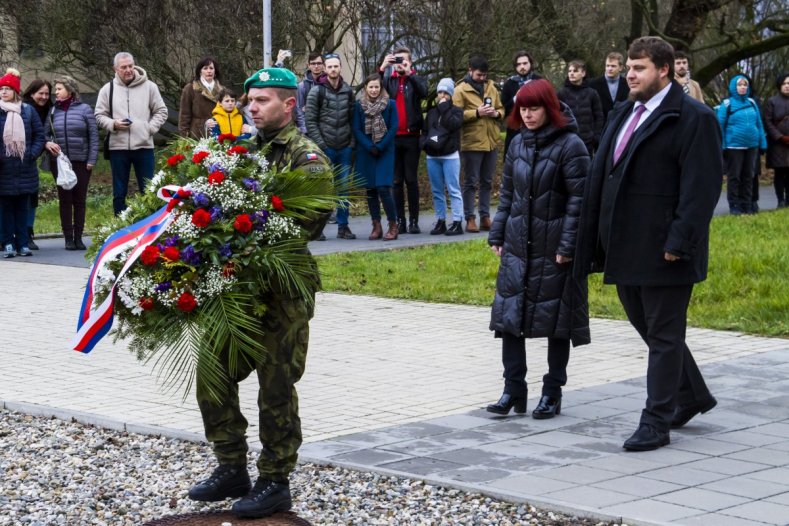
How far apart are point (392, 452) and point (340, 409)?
1173 mm

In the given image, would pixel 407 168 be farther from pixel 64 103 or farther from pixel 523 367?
pixel 523 367

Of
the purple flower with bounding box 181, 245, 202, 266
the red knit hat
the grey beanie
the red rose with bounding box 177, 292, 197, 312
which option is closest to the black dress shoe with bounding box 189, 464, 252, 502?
the red rose with bounding box 177, 292, 197, 312

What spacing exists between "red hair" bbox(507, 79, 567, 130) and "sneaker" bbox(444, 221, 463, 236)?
9275 millimetres

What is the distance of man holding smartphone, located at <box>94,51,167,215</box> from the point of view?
15930 mm

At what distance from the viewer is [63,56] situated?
927 inches

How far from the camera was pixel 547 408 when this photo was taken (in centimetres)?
741

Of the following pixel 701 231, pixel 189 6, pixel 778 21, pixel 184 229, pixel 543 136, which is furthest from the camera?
pixel 778 21

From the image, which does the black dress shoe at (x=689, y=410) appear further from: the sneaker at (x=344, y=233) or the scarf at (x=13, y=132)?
the scarf at (x=13, y=132)

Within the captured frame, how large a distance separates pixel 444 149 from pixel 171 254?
449 inches

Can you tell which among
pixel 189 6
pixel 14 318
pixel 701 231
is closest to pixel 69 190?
pixel 14 318

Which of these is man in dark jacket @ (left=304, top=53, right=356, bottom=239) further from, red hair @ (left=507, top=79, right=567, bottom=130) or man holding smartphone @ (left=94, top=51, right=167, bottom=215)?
red hair @ (left=507, top=79, right=567, bottom=130)

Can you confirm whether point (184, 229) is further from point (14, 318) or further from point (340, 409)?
point (14, 318)

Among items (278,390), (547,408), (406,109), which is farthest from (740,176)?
(278,390)

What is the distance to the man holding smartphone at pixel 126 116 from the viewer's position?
15.9 meters
